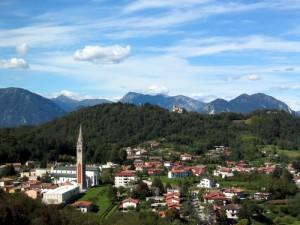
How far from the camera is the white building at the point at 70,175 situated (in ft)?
175

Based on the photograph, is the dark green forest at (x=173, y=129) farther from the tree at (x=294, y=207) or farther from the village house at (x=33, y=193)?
the tree at (x=294, y=207)

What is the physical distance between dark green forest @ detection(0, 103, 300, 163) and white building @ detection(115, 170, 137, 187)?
772 inches

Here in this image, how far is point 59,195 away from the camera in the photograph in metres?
44.0

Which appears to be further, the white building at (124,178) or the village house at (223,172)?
the village house at (223,172)

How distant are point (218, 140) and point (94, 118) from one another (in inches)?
934

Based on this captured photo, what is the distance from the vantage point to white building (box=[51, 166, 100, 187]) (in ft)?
175

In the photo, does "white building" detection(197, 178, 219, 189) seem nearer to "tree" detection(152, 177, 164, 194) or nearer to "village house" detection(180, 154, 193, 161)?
"tree" detection(152, 177, 164, 194)

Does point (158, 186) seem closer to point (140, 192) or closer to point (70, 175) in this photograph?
point (140, 192)

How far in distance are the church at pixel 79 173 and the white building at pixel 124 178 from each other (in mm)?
1957

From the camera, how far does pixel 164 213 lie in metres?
39.5

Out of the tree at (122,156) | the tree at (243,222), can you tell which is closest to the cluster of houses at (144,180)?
the tree at (122,156)

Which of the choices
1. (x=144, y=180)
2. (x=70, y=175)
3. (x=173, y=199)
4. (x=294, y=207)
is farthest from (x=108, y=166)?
(x=294, y=207)

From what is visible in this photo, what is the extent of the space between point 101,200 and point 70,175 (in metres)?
9.81

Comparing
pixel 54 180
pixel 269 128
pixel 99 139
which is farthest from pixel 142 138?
pixel 54 180
